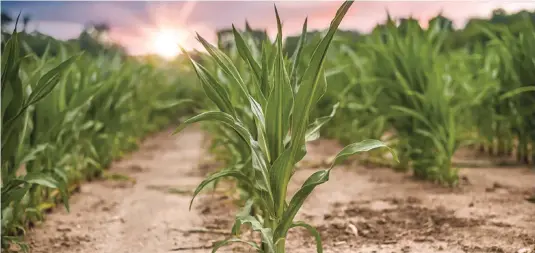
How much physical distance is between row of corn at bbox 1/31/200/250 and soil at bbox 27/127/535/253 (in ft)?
0.51

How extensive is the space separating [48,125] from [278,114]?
1644 mm

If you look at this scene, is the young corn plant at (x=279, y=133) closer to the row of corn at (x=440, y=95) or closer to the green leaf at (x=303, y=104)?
the green leaf at (x=303, y=104)

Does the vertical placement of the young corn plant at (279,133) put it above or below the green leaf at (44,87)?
below

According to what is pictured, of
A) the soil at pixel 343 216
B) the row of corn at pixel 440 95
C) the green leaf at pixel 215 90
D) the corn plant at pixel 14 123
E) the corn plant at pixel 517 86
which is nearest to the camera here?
the green leaf at pixel 215 90

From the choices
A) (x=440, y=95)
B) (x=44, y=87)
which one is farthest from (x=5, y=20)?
(x=440, y=95)

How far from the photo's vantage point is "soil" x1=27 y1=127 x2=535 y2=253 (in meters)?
2.66

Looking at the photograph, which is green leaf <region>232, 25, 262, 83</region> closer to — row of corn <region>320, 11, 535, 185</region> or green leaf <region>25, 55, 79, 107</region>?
green leaf <region>25, 55, 79, 107</region>

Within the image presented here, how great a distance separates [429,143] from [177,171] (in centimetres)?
212

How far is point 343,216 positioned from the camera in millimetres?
3158

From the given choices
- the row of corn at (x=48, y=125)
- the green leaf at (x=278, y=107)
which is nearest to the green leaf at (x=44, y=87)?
the row of corn at (x=48, y=125)

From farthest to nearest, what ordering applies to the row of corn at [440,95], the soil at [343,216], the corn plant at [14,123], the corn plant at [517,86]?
the corn plant at [517,86]
the row of corn at [440,95]
the soil at [343,216]
the corn plant at [14,123]

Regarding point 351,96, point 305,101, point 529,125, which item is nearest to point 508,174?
point 529,125

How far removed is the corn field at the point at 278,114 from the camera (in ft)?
6.64

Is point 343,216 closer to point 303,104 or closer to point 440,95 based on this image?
point 440,95
